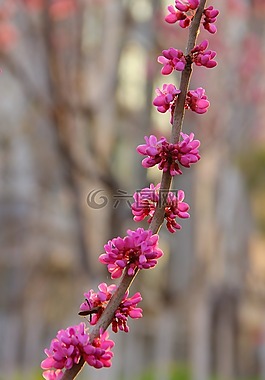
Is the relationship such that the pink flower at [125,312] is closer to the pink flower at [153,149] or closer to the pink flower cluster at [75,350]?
the pink flower cluster at [75,350]

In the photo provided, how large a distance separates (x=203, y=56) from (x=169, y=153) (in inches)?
6.3

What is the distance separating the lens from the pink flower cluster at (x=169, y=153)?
1.21 meters

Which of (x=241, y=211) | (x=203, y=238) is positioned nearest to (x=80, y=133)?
(x=203, y=238)

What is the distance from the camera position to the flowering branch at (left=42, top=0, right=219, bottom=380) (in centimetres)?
118

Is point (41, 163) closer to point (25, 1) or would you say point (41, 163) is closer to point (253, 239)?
point (253, 239)

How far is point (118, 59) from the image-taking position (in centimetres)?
801

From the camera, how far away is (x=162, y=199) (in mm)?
1228

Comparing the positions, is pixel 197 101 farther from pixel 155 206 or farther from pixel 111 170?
pixel 111 170

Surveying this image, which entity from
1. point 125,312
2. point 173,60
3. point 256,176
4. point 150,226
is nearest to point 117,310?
point 125,312

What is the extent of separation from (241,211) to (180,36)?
7769 mm

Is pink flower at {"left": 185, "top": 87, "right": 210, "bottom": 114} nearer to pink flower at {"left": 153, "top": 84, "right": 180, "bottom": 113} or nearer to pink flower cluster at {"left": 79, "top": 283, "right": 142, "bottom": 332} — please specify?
pink flower at {"left": 153, "top": 84, "right": 180, "bottom": 113}

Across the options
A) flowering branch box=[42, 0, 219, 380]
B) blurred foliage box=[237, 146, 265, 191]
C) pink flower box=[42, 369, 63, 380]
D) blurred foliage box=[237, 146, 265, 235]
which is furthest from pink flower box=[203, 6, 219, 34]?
blurred foliage box=[237, 146, 265, 191]

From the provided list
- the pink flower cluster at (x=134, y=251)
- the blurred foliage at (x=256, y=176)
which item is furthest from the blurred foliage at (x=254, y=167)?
the pink flower cluster at (x=134, y=251)

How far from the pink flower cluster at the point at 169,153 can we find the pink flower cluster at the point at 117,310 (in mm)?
198
